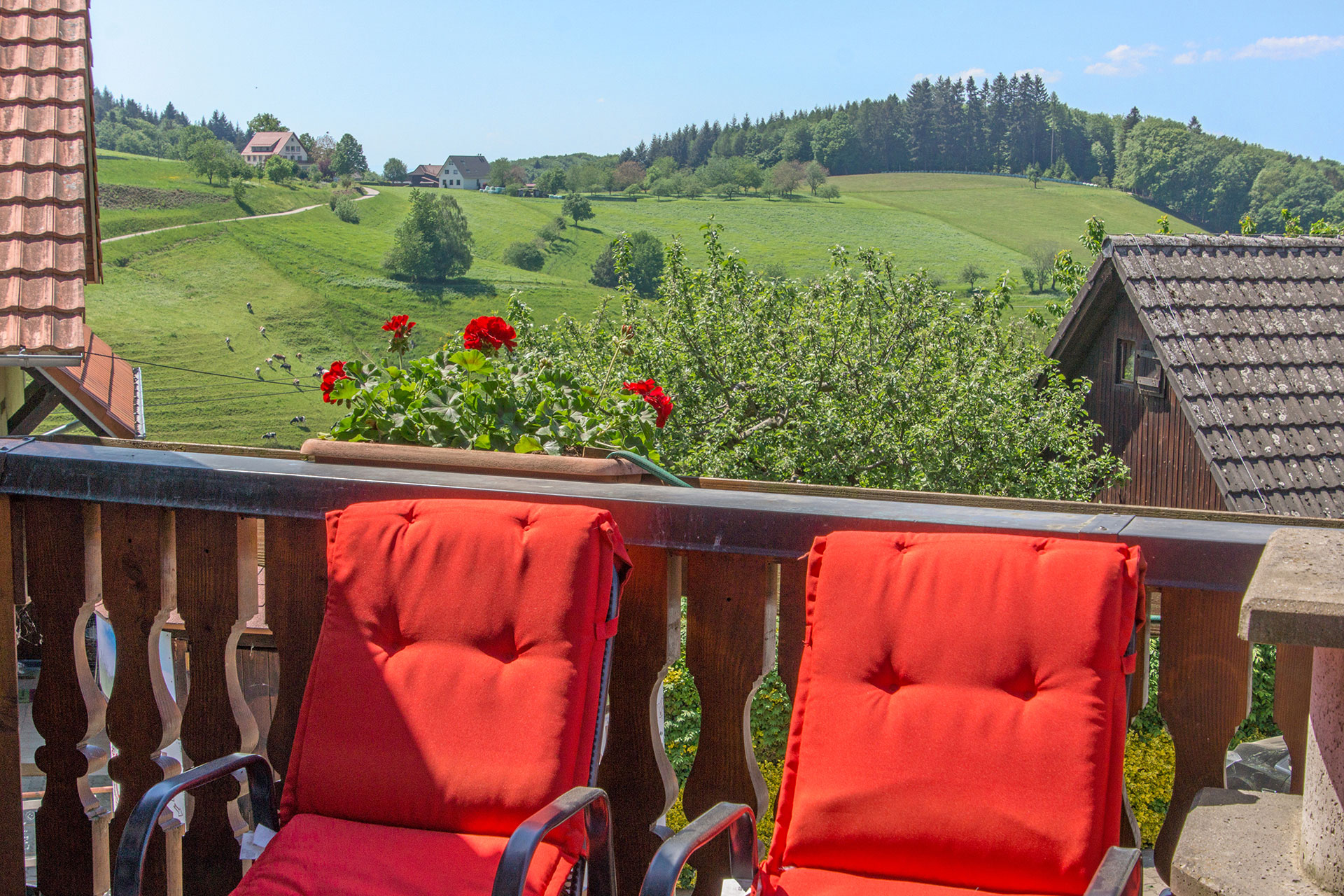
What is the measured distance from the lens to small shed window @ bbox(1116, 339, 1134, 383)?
15.1m

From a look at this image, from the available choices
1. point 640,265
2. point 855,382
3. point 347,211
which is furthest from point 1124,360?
point 347,211

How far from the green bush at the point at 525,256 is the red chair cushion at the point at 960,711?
6895 centimetres

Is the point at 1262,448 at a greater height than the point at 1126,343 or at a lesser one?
lesser

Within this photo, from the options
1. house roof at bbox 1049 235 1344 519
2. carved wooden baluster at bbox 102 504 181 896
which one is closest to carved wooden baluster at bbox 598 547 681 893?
carved wooden baluster at bbox 102 504 181 896

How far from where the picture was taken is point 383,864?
146cm

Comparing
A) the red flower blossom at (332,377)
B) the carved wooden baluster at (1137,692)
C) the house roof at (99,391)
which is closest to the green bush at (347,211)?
the house roof at (99,391)

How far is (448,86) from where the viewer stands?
100m

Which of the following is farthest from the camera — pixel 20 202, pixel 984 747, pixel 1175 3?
pixel 1175 3

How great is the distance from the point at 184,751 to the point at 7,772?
326mm

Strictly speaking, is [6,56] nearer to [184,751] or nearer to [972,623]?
[184,751]

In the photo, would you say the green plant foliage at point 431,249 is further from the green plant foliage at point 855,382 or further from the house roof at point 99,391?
the house roof at point 99,391

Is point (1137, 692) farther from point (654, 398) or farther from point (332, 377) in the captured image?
point (332, 377)

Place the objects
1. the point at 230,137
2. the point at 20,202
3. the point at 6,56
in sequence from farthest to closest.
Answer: the point at 230,137
the point at 6,56
the point at 20,202

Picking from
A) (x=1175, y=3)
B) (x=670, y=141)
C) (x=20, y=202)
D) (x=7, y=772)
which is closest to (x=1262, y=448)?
(x=20, y=202)
